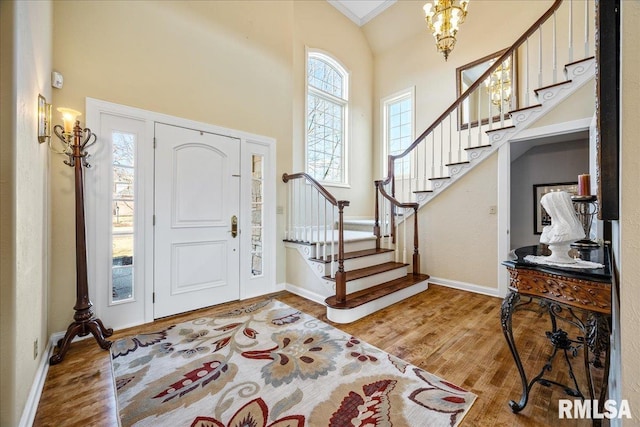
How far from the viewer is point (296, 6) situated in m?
4.66

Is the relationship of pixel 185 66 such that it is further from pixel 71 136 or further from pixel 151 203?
pixel 151 203

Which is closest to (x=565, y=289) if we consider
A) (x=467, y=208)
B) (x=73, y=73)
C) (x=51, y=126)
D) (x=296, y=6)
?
(x=467, y=208)

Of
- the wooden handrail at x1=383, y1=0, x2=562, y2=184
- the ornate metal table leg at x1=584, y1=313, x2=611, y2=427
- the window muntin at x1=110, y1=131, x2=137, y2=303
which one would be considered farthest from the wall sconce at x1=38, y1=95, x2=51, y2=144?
the wooden handrail at x1=383, y1=0, x2=562, y2=184

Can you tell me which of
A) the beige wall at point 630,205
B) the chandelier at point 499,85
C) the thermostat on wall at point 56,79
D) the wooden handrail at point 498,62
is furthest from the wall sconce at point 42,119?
the chandelier at point 499,85

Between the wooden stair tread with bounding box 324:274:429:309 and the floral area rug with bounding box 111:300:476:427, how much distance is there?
0.36m

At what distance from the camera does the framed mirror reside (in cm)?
412

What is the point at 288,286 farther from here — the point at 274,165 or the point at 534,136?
the point at 534,136

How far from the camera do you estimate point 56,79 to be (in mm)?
2328

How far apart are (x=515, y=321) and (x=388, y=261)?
1702 millimetres

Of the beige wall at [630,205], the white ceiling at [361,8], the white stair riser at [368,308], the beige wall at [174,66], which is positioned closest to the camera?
the beige wall at [630,205]

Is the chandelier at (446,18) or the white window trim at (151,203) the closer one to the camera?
the white window trim at (151,203)

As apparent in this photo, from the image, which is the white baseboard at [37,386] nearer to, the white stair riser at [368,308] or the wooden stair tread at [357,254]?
the white stair riser at [368,308]

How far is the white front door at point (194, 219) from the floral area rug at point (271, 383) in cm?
62

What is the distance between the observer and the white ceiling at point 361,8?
5.38 m
